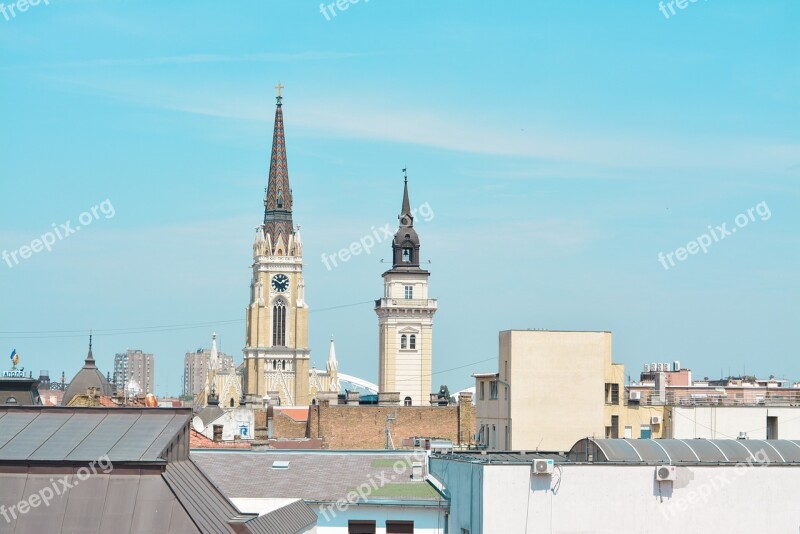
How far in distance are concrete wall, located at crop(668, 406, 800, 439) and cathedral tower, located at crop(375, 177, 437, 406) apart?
10901cm

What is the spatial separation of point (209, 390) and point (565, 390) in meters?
134

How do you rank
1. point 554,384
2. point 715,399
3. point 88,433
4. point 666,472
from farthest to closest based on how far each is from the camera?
point 715,399
point 554,384
point 666,472
point 88,433

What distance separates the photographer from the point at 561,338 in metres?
57.5

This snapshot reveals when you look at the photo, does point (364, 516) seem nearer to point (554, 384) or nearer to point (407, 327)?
point (554, 384)

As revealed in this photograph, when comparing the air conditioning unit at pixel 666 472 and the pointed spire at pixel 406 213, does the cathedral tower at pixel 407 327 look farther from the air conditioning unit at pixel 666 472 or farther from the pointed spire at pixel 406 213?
the air conditioning unit at pixel 666 472

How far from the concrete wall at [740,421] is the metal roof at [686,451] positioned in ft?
45.9

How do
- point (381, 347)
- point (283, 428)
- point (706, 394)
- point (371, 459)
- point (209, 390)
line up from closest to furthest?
point (371, 459) → point (706, 394) → point (283, 428) → point (381, 347) → point (209, 390)

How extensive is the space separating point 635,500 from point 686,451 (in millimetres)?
3130

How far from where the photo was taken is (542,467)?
34500mm

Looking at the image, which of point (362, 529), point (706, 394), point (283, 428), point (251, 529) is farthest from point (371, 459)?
point (283, 428)

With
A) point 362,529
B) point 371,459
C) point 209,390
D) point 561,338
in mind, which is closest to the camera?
point 362,529

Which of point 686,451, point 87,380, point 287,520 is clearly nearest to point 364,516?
point 287,520

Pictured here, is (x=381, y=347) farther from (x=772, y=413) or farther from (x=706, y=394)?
(x=772, y=413)

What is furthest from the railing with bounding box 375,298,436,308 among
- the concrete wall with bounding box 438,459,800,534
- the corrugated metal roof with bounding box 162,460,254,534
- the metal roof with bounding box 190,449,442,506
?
the corrugated metal roof with bounding box 162,460,254,534
